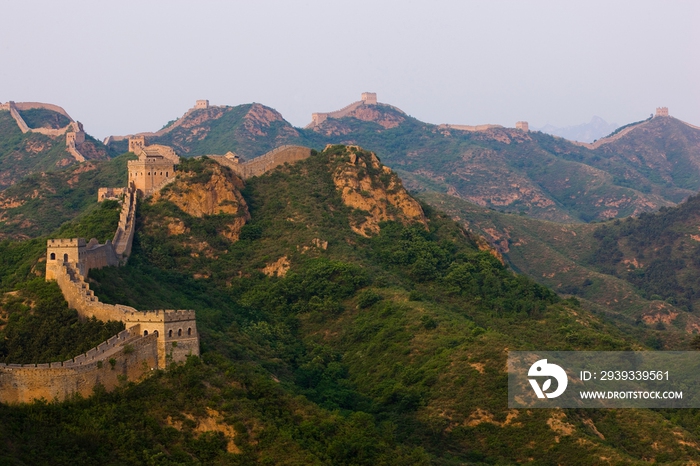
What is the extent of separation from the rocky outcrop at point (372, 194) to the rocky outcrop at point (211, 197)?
923 centimetres

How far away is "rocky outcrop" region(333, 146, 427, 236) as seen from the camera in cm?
8938

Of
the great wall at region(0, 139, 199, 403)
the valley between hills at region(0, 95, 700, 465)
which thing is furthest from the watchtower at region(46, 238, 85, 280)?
the valley between hills at region(0, 95, 700, 465)

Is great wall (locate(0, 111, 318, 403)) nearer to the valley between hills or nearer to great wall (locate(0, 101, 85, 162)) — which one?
the valley between hills

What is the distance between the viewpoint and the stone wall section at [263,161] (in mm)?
90000

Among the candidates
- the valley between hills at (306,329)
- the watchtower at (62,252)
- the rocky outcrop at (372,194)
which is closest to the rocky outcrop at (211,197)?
the valley between hills at (306,329)

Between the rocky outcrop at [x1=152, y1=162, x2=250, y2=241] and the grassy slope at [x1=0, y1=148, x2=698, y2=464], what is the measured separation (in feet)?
2.71

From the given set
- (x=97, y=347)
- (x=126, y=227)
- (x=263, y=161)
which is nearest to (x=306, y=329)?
(x=126, y=227)

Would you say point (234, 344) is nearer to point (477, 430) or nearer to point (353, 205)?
point (477, 430)

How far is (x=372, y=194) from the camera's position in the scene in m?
90.4

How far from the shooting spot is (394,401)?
201 feet

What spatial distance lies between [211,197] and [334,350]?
735 inches

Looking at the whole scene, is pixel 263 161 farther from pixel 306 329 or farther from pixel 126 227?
pixel 306 329

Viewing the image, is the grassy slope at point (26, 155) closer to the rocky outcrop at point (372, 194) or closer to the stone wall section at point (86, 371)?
the rocky outcrop at point (372, 194)

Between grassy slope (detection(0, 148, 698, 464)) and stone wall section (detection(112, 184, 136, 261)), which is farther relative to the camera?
stone wall section (detection(112, 184, 136, 261))
